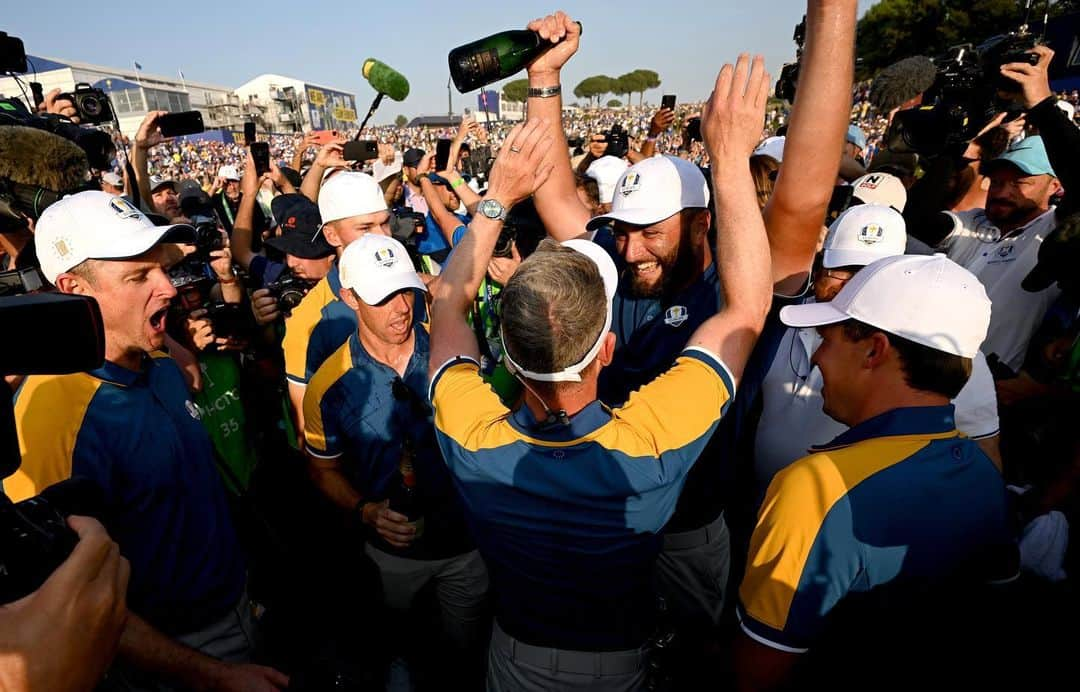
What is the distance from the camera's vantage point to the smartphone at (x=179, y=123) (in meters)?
4.67

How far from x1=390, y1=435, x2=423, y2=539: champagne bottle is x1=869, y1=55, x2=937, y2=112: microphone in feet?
20.1

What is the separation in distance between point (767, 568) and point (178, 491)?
224cm

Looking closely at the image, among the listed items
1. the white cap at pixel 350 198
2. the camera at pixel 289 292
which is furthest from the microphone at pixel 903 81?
the camera at pixel 289 292

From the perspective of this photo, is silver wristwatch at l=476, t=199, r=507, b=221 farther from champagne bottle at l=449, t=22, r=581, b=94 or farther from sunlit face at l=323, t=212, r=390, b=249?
sunlit face at l=323, t=212, r=390, b=249

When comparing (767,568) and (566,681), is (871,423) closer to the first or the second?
(767,568)

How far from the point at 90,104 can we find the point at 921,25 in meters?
41.6

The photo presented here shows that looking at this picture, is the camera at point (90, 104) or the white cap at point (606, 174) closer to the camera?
the camera at point (90, 104)

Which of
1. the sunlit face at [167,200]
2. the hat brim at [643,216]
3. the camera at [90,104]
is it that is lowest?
the hat brim at [643,216]

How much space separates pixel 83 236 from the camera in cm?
222

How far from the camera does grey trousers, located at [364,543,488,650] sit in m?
2.99

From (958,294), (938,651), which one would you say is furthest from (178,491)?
(958,294)

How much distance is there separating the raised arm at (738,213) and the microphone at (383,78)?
173 inches

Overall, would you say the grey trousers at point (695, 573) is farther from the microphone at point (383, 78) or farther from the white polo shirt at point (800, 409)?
the microphone at point (383, 78)

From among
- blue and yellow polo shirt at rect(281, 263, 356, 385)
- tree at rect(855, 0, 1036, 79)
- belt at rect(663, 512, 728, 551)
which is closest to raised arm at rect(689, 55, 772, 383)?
belt at rect(663, 512, 728, 551)
